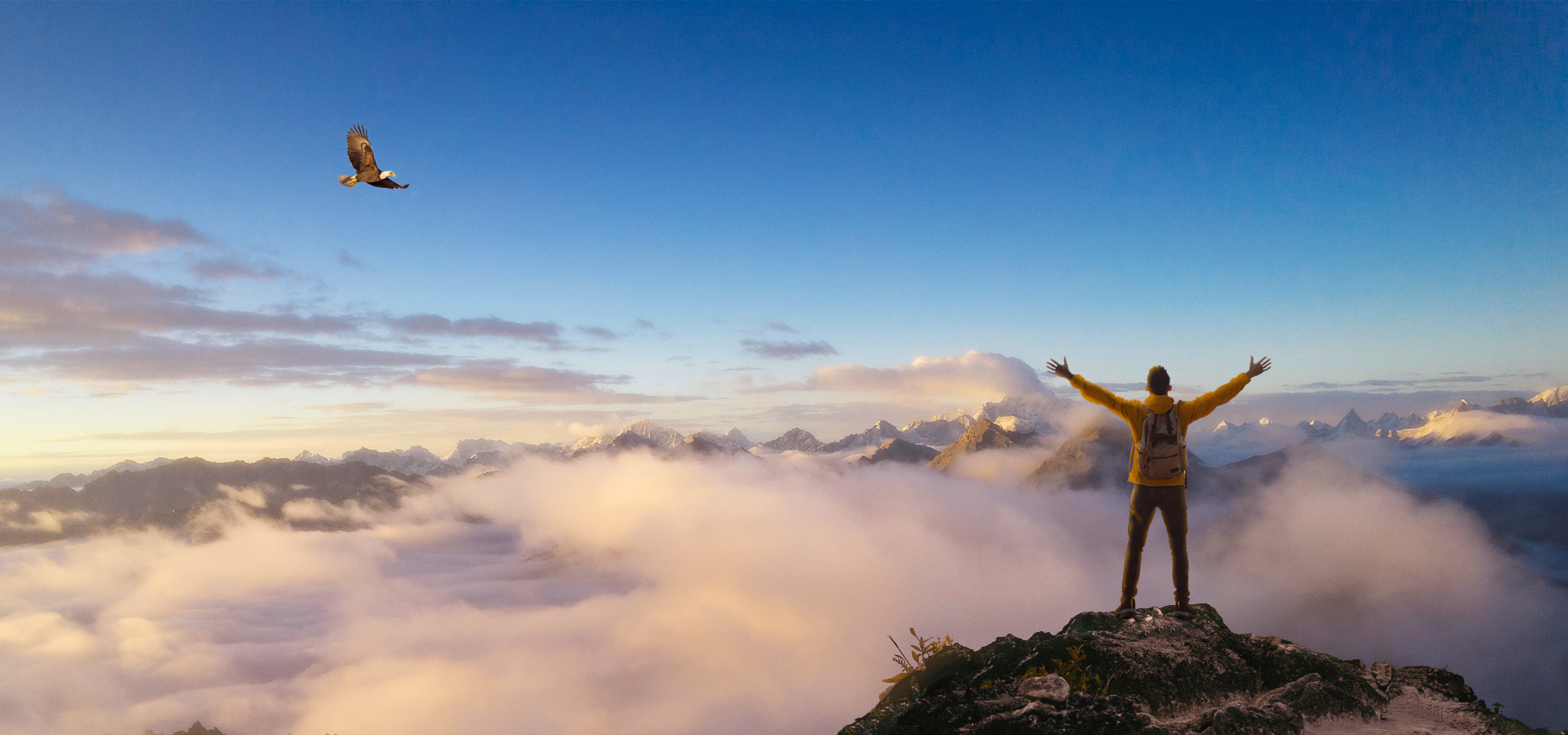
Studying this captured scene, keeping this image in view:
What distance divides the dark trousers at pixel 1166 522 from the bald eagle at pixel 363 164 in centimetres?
2020

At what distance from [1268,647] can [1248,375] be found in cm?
501

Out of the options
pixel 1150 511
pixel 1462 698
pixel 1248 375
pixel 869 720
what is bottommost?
pixel 1462 698

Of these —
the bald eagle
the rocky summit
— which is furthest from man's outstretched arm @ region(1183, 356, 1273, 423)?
the bald eagle

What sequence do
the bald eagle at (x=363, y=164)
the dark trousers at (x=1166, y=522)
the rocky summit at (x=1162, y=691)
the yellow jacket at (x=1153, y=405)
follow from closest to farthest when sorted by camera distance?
the rocky summit at (x=1162, y=691), the yellow jacket at (x=1153, y=405), the dark trousers at (x=1166, y=522), the bald eagle at (x=363, y=164)

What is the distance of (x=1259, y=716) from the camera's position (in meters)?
8.77

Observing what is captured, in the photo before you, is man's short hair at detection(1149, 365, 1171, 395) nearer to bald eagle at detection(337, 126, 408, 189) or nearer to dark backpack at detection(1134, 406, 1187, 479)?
dark backpack at detection(1134, 406, 1187, 479)

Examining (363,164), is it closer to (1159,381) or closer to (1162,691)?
(1159,381)

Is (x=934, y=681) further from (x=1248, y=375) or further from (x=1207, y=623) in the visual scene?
(x=1248, y=375)

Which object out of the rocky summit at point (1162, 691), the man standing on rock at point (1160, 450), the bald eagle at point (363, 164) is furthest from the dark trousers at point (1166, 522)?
the bald eagle at point (363, 164)

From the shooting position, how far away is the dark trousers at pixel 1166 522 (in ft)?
36.8

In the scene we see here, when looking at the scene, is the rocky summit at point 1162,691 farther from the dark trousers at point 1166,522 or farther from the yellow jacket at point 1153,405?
the yellow jacket at point 1153,405

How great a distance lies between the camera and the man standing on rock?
10.9 m

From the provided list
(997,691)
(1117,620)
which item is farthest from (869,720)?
(1117,620)

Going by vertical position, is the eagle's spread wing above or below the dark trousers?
above
